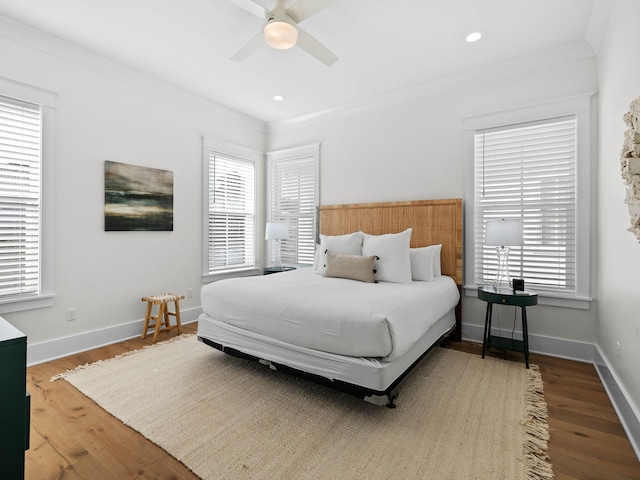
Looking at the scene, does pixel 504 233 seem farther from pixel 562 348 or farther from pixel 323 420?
pixel 323 420

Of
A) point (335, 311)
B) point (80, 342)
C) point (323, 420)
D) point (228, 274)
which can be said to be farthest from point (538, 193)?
point (80, 342)

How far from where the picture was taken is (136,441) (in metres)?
1.85

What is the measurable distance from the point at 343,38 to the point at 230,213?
2.82 m

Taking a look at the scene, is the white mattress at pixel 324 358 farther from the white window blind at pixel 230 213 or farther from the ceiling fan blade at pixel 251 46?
the ceiling fan blade at pixel 251 46

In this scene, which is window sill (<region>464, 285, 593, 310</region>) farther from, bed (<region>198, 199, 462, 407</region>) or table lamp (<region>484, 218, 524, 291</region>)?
bed (<region>198, 199, 462, 407</region>)

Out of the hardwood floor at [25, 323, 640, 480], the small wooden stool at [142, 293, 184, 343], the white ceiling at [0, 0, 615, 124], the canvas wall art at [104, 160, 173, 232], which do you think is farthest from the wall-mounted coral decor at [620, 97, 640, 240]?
the canvas wall art at [104, 160, 173, 232]

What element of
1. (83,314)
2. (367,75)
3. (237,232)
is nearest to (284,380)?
(83,314)

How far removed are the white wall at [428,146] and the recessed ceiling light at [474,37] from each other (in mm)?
709

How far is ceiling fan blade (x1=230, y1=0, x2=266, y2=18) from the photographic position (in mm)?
2197

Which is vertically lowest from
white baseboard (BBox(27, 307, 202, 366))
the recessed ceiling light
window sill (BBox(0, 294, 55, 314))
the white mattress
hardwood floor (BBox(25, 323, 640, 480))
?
hardwood floor (BBox(25, 323, 640, 480))

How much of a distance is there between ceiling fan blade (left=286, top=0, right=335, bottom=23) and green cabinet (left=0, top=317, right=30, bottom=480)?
7.97 feet

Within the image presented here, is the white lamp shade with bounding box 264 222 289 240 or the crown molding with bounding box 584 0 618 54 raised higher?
the crown molding with bounding box 584 0 618 54

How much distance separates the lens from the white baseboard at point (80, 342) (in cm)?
292

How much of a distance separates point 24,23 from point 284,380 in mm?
3698
